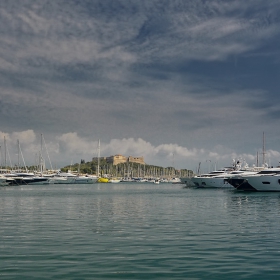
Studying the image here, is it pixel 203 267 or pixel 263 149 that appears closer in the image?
pixel 203 267

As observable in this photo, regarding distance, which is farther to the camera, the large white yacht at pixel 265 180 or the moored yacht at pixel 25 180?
the moored yacht at pixel 25 180

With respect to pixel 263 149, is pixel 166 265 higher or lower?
lower

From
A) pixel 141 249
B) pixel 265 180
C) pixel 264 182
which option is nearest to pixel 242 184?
pixel 264 182

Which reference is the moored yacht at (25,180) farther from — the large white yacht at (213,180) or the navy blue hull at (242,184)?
the navy blue hull at (242,184)

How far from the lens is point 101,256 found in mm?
22234

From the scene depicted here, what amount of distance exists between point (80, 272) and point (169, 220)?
20.9 m

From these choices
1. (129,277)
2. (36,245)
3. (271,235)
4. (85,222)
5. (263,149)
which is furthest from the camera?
(263,149)

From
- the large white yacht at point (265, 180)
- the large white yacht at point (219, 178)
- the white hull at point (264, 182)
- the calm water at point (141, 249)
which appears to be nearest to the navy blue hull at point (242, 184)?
the large white yacht at point (265, 180)

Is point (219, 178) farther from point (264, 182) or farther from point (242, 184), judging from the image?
point (264, 182)

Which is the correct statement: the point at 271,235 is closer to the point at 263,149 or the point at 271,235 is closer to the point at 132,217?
the point at 132,217

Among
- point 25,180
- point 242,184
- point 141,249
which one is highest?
point 242,184

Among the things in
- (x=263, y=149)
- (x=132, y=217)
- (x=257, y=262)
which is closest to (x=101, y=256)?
(x=257, y=262)

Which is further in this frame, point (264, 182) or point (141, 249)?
point (264, 182)

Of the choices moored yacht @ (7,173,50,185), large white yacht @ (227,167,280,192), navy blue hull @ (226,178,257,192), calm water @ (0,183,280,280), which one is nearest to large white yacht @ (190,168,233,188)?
navy blue hull @ (226,178,257,192)
